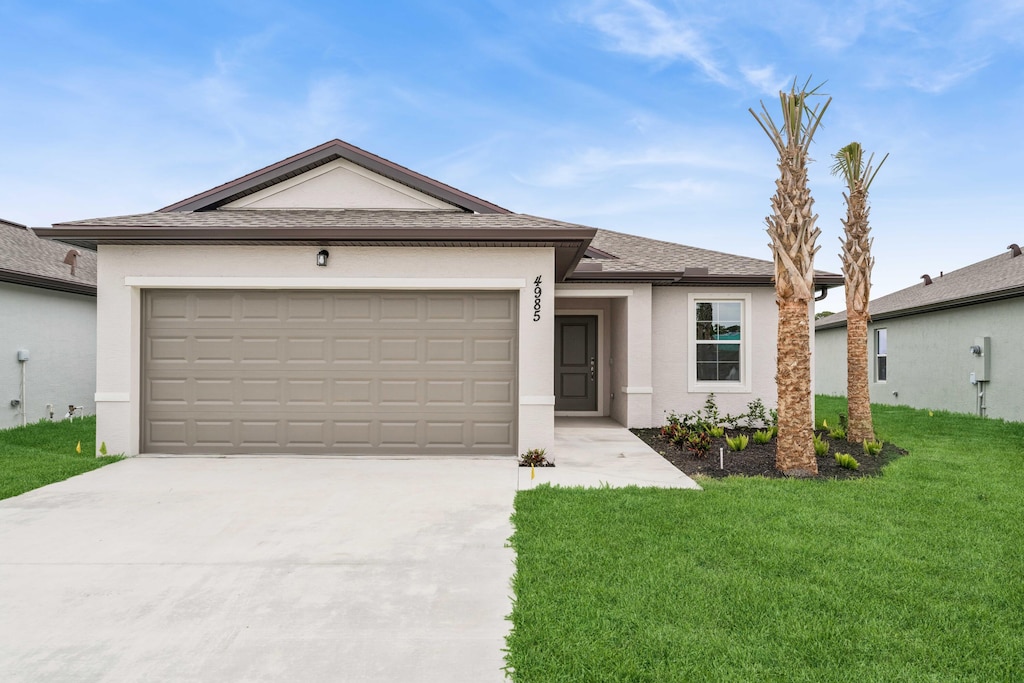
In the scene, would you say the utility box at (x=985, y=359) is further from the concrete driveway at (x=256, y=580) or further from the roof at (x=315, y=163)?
the concrete driveway at (x=256, y=580)

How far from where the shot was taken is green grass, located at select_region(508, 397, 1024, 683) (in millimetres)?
2980

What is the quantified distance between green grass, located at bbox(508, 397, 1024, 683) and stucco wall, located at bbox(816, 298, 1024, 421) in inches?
348

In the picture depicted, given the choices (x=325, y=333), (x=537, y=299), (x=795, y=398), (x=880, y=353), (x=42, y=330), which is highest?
(x=537, y=299)

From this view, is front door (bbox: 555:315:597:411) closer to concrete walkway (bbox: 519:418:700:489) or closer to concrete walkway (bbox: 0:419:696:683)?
concrete walkway (bbox: 519:418:700:489)

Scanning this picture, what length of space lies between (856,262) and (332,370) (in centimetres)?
927

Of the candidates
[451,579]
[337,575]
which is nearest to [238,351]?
[337,575]

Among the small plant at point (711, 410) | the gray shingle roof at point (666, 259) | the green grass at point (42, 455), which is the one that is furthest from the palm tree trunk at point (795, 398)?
the green grass at point (42, 455)

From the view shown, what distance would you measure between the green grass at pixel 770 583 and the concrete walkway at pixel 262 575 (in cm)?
43

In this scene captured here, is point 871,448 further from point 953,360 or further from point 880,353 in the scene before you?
point 880,353

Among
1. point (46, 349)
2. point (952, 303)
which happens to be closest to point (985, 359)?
point (952, 303)

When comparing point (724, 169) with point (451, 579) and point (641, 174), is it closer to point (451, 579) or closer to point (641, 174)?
point (641, 174)

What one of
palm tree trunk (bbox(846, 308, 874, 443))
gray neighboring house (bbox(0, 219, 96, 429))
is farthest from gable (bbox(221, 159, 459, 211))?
palm tree trunk (bbox(846, 308, 874, 443))

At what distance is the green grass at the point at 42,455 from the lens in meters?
7.10

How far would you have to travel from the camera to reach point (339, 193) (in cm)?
1052
